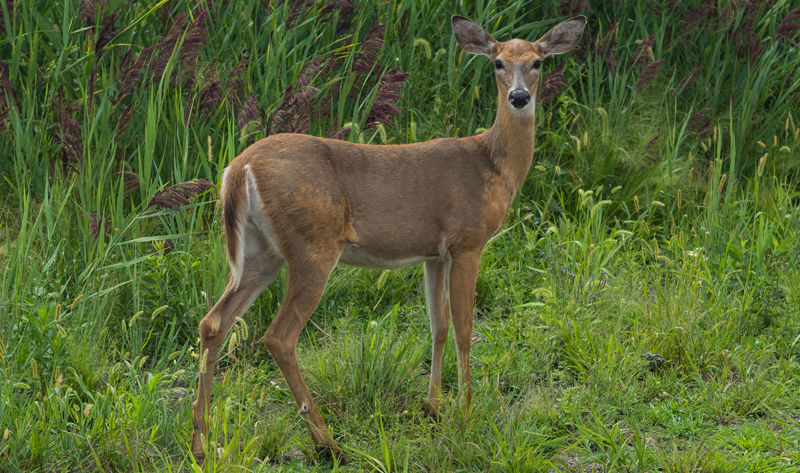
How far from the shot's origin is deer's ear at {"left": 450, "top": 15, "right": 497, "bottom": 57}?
190 inches

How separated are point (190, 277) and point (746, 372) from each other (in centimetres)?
269

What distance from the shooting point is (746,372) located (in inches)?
183

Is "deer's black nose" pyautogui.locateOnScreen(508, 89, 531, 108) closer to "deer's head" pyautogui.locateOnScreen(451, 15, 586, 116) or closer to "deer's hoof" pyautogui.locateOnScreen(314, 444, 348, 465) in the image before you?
"deer's head" pyautogui.locateOnScreen(451, 15, 586, 116)

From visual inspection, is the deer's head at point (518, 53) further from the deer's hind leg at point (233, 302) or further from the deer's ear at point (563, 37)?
the deer's hind leg at point (233, 302)

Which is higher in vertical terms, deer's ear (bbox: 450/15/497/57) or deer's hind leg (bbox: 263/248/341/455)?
deer's ear (bbox: 450/15/497/57)

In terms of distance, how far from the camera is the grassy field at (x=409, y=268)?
13.2 ft

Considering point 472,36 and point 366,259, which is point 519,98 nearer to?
point 472,36

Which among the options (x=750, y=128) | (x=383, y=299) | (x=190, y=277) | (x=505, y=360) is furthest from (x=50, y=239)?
(x=750, y=128)

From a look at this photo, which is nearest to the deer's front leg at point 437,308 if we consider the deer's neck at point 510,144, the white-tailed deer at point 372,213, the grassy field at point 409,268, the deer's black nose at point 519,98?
the white-tailed deer at point 372,213

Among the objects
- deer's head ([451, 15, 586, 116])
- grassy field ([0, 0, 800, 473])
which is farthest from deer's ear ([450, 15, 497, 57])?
grassy field ([0, 0, 800, 473])

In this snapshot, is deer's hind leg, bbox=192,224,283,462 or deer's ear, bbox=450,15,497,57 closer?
deer's hind leg, bbox=192,224,283,462

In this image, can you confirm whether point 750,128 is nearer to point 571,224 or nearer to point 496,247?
point 571,224

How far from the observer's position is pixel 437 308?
4.68 m

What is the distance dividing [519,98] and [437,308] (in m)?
1.04
